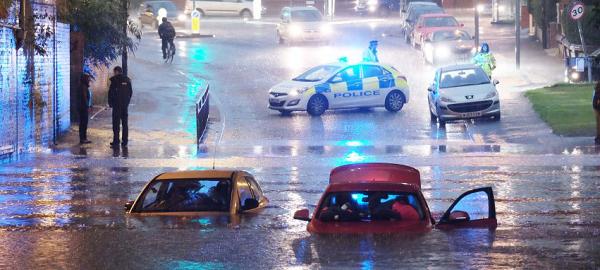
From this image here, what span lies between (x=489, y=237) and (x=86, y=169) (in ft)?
36.8

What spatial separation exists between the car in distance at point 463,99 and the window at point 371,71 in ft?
7.60

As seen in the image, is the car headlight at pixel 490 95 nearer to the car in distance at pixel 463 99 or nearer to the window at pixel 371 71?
the car in distance at pixel 463 99

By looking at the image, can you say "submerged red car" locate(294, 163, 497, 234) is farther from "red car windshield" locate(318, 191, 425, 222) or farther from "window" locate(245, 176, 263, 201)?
"window" locate(245, 176, 263, 201)

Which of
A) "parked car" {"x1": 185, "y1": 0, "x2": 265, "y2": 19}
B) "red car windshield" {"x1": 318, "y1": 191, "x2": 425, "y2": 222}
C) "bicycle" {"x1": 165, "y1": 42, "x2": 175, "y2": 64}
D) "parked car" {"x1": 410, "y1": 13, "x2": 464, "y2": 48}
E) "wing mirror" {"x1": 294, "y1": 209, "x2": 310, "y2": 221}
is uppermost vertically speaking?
"parked car" {"x1": 185, "y1": 0, "x2": 265, "y2": 19}

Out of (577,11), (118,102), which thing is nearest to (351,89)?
(577,11)

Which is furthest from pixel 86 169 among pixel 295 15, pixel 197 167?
pixel 295 15

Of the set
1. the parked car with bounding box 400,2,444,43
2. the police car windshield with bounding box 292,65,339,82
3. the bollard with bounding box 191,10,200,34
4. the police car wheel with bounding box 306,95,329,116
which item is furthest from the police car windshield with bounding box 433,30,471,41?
the police car wheel with bounding box 306,95,329,116

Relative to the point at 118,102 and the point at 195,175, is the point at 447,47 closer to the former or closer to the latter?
the point at 118,102

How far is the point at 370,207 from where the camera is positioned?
42.4ft

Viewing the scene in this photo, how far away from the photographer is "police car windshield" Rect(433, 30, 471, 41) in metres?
46.5

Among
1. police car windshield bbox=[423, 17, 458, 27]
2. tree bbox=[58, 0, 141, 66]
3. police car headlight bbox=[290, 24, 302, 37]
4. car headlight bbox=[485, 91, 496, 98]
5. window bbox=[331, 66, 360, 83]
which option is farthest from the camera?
police car headlight bbox=[290, 24, 302, 37]

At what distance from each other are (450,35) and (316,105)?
14.5m

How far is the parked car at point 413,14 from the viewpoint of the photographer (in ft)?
176

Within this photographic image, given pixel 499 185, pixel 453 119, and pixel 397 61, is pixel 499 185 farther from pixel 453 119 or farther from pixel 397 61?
pixel 397 61
